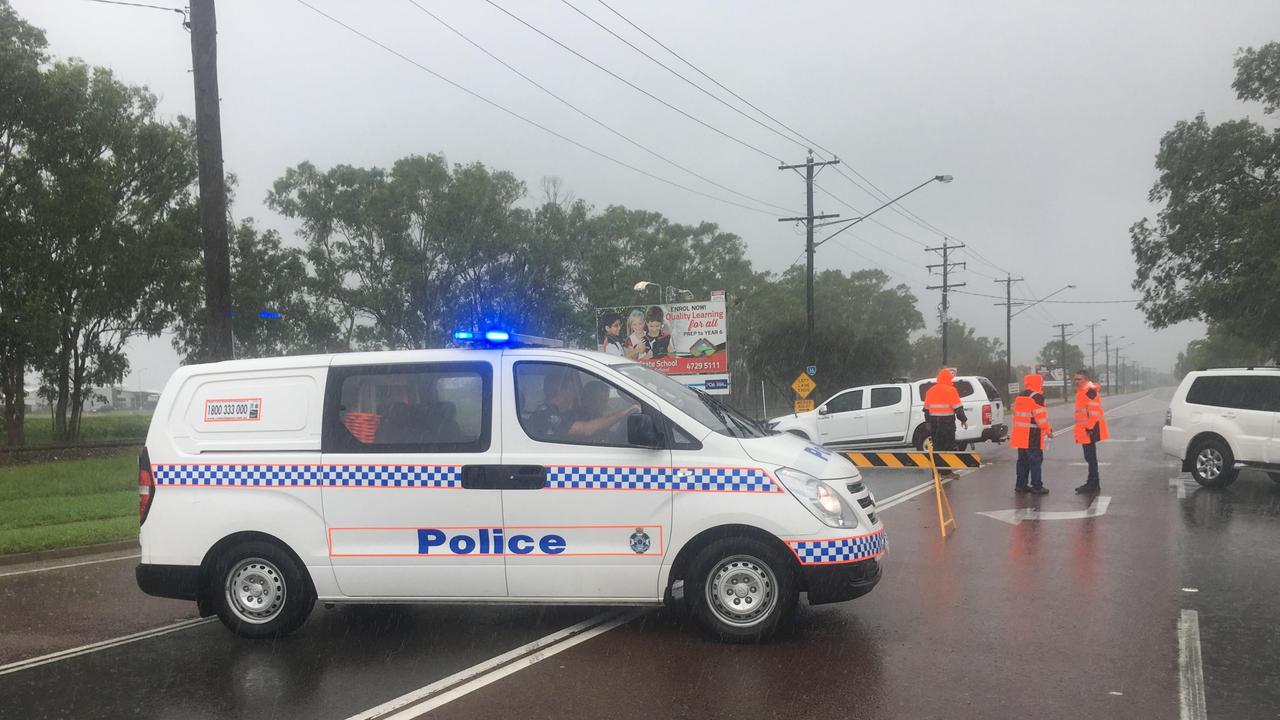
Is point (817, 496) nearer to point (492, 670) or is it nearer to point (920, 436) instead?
point (492, 670)

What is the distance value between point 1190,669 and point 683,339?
102 ft

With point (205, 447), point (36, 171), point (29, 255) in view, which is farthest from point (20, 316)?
point (205, 447)

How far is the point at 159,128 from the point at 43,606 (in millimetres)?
27937

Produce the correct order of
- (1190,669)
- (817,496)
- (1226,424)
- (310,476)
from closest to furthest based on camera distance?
(1190,669)
(817,496)
(310,476)
(1226,424)

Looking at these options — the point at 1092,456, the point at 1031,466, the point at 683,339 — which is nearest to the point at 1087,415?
the point at 1092,456

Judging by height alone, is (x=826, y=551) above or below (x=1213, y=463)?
above

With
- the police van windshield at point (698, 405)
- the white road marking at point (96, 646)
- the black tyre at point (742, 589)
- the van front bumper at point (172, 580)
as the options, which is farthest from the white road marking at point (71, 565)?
the black tyre at point (742, 589)

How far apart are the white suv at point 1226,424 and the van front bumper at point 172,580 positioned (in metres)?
13.5

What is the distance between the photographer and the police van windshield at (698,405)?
654 cm

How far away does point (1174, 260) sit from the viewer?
3981 cm

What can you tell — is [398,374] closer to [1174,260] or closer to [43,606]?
[43,606]

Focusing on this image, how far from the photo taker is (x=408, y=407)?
262 inches

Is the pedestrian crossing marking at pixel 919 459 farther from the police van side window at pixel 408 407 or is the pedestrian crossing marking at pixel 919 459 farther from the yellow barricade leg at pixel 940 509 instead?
the police van side window at pixel 408 407

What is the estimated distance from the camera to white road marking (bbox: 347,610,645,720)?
17.0 feet
